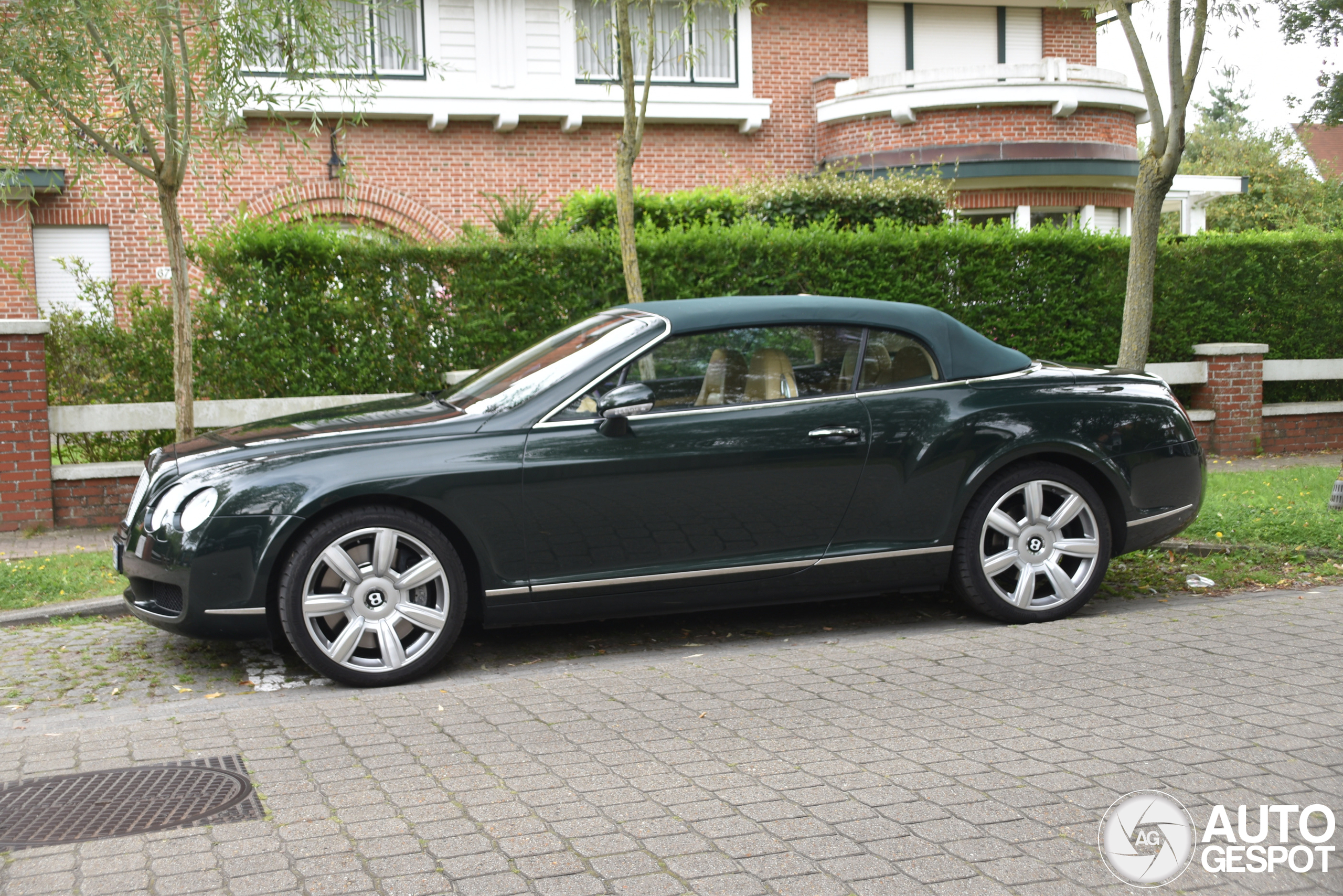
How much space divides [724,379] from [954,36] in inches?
721

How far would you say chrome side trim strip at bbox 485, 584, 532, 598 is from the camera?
17.3 ft

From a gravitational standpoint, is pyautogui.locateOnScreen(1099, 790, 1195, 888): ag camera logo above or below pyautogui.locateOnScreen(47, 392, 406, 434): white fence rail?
below

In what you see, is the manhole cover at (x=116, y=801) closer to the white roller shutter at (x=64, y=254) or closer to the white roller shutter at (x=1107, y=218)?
the white roller shutter at (x=64, y=254)

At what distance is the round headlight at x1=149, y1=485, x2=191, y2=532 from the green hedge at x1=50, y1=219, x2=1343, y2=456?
5.18 meters

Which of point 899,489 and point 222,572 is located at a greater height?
point 899,489

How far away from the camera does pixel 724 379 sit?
569 centimetres

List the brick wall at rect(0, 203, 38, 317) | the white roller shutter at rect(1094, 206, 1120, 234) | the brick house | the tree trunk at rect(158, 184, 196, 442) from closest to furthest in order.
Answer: the tree trunk at rect(158, 184, 196, 442) → the brick wall at rect(0, 203, 38, 317) → the brick house → the white roller shutter at rect(1094, 206, 1120, 234)

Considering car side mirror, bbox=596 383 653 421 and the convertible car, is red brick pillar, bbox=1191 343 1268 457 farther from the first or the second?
car side mirror, bbox=596 383 653 421

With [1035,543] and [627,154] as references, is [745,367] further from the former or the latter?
[627,154]

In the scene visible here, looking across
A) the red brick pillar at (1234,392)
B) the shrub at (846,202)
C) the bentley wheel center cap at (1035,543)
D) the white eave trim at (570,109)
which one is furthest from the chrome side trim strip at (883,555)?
the white eave trim at (570,109)

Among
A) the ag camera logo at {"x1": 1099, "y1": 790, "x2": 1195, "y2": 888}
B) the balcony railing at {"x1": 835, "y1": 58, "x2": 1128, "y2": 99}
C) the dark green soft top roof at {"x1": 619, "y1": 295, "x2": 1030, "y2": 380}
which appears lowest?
the ag camera logo at {"x1": 1099, "y1": 790, "x2": 1195, "y2": 888}

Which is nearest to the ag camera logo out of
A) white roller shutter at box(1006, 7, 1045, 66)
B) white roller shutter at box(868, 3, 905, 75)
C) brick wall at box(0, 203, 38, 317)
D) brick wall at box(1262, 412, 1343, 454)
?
brick wall at box(1262, 412, 1343, 454)

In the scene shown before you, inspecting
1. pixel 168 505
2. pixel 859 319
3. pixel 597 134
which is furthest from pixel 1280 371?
pixel 168 505

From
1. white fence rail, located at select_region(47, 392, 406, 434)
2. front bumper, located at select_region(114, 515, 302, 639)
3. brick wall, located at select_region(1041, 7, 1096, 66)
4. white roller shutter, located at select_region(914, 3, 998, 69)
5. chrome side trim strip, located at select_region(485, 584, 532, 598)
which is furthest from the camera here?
brick wall, located at select_region(1041, 7, 1096, 66)
